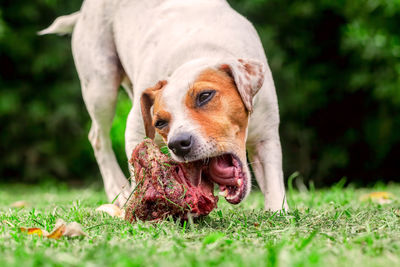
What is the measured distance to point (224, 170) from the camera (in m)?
2.51

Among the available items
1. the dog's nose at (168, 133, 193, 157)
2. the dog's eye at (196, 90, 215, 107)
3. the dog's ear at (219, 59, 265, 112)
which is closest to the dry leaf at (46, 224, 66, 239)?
the dog's nose at (168, 133, 193, 157)

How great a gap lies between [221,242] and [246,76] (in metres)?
1.12

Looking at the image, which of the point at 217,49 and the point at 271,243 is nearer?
the point at 271,243

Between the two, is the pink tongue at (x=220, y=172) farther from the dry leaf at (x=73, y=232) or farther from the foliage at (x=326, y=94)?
the foliage at (x=326, y=94)

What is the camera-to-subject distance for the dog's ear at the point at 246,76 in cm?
267

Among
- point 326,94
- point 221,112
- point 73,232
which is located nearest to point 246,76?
point 221,112

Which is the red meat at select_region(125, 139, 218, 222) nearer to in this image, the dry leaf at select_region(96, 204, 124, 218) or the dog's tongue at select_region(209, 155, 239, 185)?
the dog's tongue at select_region(209, 155, 239, 185)

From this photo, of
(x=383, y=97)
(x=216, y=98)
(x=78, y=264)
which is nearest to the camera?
(x=78, y=264)

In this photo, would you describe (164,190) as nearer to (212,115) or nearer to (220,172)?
(220,172)

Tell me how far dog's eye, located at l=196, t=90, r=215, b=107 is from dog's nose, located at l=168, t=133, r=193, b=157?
0.76ft

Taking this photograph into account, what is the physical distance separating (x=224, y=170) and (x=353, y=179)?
21.6 ft

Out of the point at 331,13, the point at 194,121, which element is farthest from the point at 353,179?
the point at 194,121

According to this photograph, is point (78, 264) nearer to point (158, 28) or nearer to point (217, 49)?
point (217, 49)

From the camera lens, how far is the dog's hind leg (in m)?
4.06
